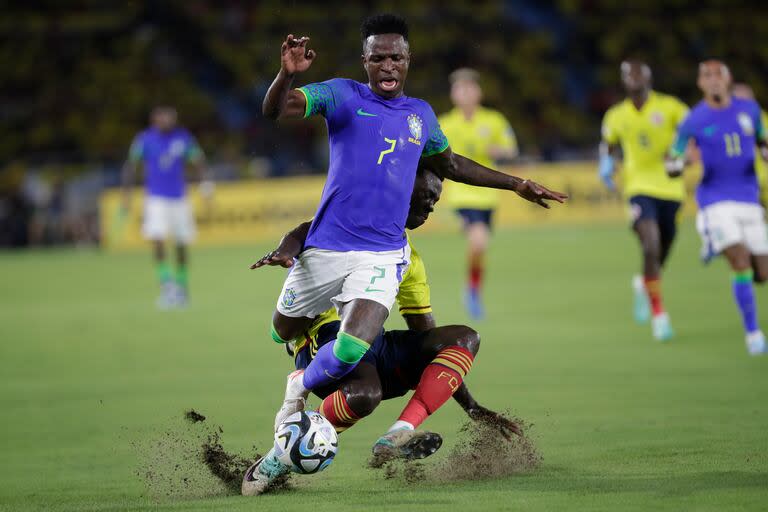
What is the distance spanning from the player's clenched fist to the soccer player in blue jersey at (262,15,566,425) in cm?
28

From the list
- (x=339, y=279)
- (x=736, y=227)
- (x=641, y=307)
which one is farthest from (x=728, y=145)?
(x=339, y=279)

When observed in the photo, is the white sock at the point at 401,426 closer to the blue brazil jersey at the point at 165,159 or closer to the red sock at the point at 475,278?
the red sock at the point at 475,278

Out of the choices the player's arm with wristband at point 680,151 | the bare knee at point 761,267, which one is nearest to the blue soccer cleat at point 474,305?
the player's arm with wristband at point 680,151

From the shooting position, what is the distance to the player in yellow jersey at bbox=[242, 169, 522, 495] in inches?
224

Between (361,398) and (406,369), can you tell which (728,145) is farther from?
(361,398)

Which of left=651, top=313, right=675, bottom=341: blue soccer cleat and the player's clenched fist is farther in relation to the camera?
left=651, top=313, right=675, bottom=341: blue soccer cleat

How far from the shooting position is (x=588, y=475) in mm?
5953

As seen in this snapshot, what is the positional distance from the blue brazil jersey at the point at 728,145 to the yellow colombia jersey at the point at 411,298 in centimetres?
485

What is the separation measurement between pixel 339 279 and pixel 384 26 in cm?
129

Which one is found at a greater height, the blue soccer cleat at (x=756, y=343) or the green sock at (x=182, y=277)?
the green sock at (x=182, y=277)

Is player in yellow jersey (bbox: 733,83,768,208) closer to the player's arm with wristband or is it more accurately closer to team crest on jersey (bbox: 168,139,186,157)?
the player's arm with wristband

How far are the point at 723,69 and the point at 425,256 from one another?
1150cm

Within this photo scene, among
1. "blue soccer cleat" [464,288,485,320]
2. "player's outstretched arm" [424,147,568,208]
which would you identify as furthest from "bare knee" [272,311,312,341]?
"blue soccer cleat" [464,288,485,320]

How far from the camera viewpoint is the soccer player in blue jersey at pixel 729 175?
1076cm
